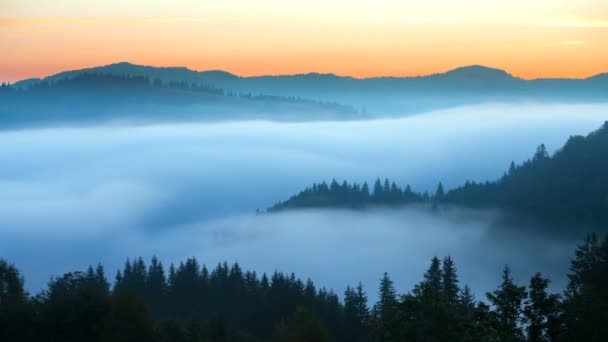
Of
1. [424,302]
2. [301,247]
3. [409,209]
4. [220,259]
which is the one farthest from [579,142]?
[424,302]

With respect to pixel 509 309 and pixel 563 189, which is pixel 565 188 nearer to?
pixel 563 189

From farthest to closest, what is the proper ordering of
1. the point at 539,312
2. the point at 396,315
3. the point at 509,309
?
the point at 396,315 → the point at 539,312 → the point at 509,309

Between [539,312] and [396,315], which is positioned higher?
[539,312]

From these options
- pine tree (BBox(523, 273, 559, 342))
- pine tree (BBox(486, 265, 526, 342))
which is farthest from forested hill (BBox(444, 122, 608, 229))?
pine tree (BBox(486, 265, 526, 342))

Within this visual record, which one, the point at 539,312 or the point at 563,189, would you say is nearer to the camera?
the point at 539,312

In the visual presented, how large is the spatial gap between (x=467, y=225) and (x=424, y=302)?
139 m

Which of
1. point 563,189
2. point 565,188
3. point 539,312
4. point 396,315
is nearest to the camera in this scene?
point 539,312

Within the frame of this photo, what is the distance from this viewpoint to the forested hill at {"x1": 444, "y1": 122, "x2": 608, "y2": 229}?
141 metres

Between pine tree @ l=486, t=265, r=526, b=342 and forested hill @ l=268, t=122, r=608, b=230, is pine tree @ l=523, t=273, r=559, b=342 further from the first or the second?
forested hill @ l=268, t=122, r=608, b=230

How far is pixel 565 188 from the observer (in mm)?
147625

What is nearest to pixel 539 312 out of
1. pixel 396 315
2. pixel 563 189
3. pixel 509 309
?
pixel 509 309

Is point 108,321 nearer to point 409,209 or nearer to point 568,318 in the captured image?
point 568,318

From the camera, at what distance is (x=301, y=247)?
196 meters

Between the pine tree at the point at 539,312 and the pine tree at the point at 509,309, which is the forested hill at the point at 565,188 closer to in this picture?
the pine tree at the point at 539,312
